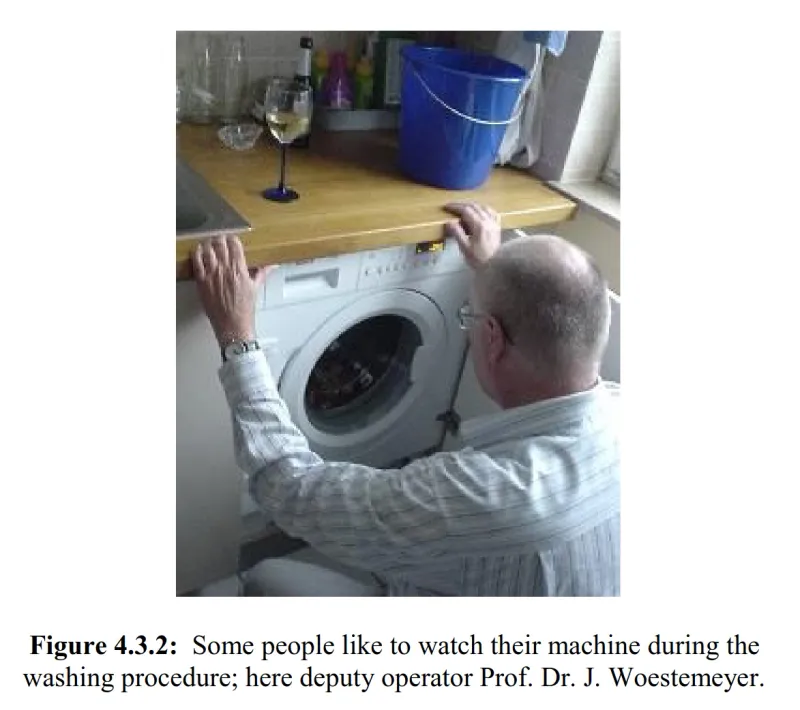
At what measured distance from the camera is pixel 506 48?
5.15 feet

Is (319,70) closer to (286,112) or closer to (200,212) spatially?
(286,112)

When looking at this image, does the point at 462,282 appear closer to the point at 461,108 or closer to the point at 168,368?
the point at 461,108

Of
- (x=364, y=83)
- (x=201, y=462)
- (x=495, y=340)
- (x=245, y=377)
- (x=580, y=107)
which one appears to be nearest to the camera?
(x=495, y=340)

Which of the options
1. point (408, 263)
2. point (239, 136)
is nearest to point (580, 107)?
point (408, 263)

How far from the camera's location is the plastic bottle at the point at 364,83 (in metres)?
1.75

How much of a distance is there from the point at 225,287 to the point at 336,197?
0.37m

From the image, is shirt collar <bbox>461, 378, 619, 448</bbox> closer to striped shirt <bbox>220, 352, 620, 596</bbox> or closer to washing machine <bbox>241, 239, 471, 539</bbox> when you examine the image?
striped shirt <bbox>220, 352, 620, 596</bbox>

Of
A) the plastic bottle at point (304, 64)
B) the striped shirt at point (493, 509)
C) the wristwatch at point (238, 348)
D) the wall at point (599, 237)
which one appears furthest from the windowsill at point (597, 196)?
the wristwatch at point (238, 348)

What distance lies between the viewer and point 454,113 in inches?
55.3

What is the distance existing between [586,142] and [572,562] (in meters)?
1.04

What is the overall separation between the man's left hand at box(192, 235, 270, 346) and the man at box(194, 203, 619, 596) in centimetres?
18

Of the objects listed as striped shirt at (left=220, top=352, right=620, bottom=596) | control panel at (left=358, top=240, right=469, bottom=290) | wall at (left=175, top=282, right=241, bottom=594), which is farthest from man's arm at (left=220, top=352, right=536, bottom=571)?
control panel at (left=358, top=240, right=469, bottom=290)

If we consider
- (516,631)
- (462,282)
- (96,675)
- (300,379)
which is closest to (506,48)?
(462,282)

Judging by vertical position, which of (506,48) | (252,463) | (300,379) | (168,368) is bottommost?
(300,379)
